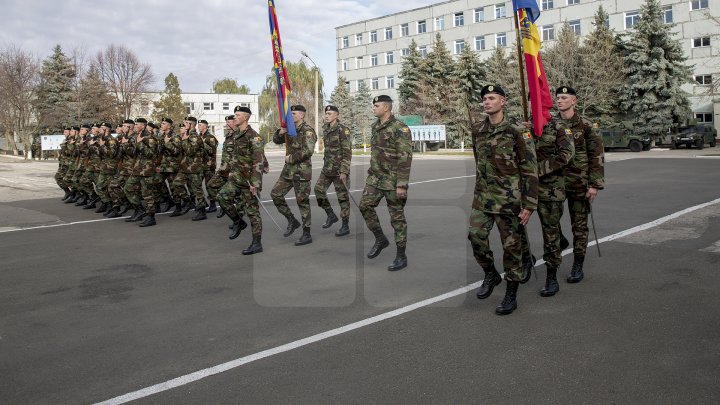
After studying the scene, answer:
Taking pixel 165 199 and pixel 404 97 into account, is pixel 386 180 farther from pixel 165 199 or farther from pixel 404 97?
pixel 404 97

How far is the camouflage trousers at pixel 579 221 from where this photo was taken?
6172 millimetres

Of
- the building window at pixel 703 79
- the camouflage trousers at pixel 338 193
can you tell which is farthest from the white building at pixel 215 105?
the camouflage trousers at pixel 338 193

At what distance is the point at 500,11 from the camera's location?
58031 mm

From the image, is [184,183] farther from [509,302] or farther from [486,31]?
[486,31]

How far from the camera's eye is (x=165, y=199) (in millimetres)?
13242

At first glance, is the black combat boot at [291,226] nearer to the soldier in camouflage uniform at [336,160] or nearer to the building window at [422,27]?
A: the soldier in camouflage uniform at [336,160]

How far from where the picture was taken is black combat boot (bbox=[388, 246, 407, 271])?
7019mm

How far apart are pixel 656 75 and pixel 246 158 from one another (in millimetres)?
38893

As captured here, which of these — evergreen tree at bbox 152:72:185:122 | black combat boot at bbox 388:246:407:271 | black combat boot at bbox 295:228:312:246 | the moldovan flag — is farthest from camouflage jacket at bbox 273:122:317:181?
evergreen tree at bbox 152:72:185:122

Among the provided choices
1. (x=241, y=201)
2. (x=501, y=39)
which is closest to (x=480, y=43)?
(x=501, y=39)

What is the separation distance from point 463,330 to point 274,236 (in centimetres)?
538

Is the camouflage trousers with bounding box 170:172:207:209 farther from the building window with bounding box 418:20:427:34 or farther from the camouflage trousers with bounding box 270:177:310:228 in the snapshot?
the building window with bounding box 418:20:427:34

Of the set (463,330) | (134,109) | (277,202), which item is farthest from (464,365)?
(134,109)

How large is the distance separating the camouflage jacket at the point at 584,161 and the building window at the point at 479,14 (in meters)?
56.9
